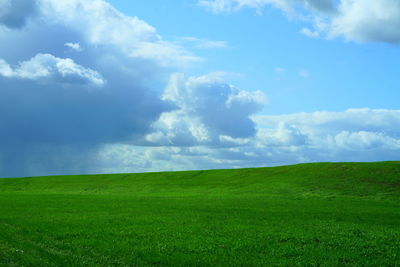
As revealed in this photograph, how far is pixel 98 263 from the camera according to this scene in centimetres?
2077

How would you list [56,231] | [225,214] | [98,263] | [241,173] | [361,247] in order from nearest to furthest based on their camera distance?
[98,263], [361,247], [56,231], [225,214], [241,173]

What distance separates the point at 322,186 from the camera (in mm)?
77750

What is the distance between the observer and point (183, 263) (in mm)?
21797

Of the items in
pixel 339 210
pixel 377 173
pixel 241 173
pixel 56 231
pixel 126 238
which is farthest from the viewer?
pixel 241 173

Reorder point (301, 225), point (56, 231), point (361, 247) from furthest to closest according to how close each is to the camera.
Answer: point (301, 225) < point (56, 231) < point (361, 247)

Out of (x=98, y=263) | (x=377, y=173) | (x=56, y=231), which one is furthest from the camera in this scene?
(x=377, y=173)

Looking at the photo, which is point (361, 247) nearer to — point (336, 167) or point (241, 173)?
point (336, 167)

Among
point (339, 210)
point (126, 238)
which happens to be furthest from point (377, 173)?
point (126, 238)

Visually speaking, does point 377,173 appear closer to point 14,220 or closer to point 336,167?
point 336,167

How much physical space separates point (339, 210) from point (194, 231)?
81.5 feet

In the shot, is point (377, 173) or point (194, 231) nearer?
point (194, 231)

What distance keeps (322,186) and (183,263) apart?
200 ft

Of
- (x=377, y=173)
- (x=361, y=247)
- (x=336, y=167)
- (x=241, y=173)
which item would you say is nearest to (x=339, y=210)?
(x=361, y=247)

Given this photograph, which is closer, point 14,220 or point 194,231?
point 194,231
